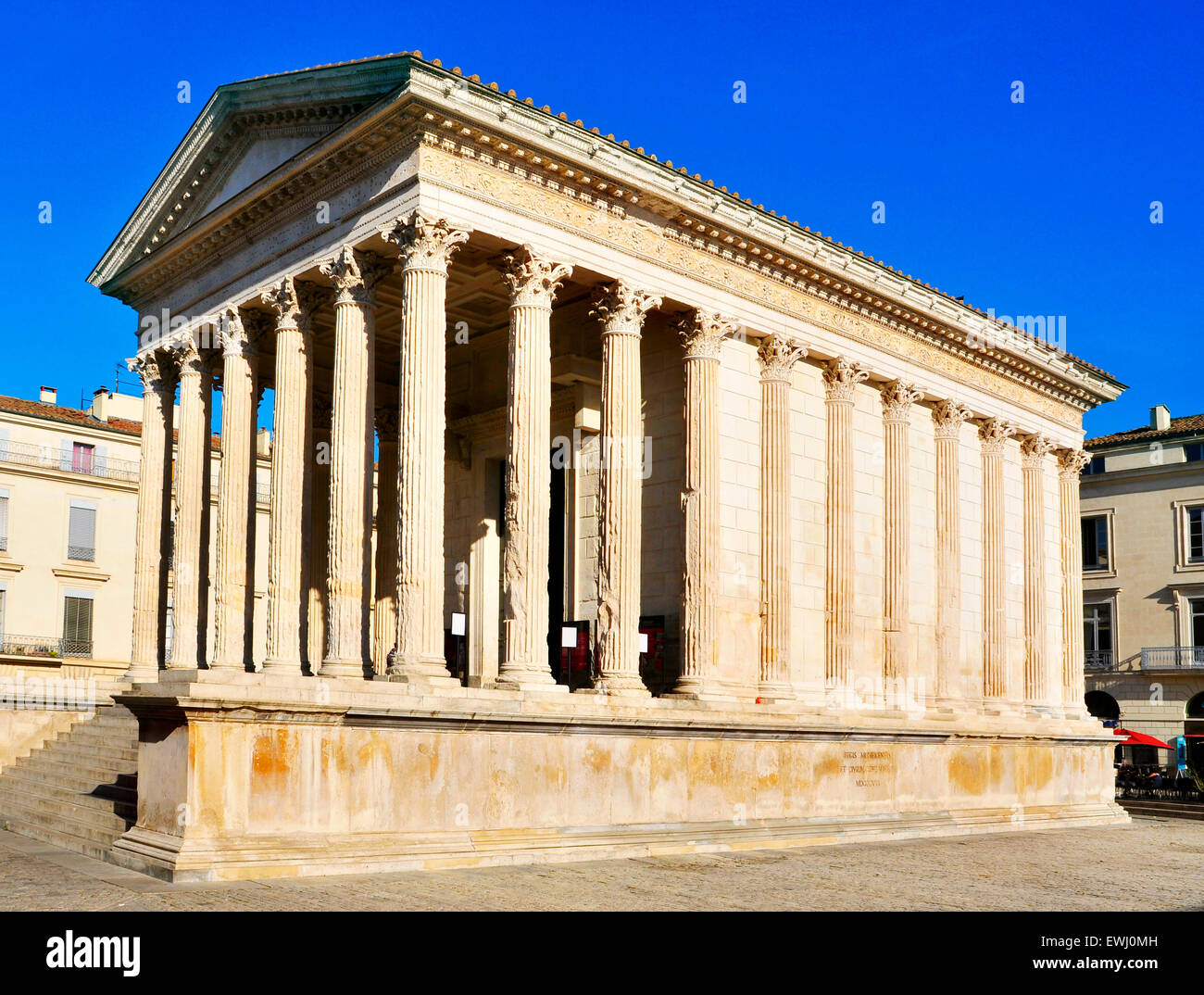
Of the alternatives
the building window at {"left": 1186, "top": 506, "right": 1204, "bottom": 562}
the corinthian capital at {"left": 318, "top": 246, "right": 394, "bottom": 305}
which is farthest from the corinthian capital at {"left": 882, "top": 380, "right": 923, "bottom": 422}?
the building window at {"left": 1186, "top": 506, "right": 1204, "bottom": 562}

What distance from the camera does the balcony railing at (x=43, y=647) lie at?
44000mm

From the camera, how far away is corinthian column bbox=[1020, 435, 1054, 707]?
32656 mm

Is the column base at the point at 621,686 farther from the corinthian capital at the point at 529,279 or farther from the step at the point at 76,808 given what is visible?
the step at the point at 76,808

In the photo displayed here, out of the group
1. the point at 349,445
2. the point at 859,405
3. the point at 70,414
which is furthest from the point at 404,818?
the point at 70,414

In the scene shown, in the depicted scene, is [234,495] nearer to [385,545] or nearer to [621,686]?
[385,545]

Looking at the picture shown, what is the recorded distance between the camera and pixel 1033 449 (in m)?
33.6

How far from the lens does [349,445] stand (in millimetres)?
21172

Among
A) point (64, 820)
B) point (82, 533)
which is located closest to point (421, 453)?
point (64, 820)

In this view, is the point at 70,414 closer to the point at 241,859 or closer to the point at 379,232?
the point at 379,232

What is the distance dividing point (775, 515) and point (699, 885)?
33.8 ft

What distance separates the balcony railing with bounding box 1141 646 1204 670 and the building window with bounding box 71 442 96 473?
1697 inches

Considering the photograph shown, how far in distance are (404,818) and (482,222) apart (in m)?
9.44

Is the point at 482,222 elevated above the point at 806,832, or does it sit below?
above

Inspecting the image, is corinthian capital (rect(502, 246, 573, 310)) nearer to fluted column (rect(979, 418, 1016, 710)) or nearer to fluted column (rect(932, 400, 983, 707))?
fluted column (rect(932, 400, 983, 707))
